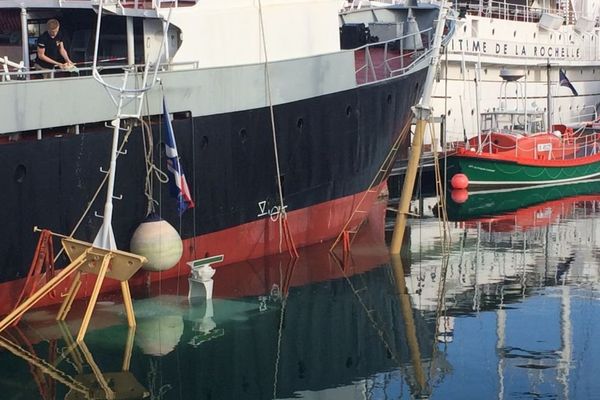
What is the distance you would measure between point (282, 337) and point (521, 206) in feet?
52.3

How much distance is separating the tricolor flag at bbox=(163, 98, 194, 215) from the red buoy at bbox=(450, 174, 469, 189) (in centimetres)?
1723

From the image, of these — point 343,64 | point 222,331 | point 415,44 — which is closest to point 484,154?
point 415,44

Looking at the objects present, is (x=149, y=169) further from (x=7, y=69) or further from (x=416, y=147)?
(x=416, y=147)

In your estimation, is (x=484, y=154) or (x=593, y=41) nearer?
(x=484, y=154)

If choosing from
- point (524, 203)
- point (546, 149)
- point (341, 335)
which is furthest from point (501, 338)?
point (546, 149)

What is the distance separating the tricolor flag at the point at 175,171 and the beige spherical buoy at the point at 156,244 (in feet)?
1.46

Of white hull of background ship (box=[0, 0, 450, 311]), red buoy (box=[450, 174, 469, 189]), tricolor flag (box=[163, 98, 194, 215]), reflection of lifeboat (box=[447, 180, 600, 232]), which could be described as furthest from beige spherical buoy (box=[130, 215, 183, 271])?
red buoy (box=[450, 174, 469, 189])

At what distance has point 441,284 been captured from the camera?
57.6ft

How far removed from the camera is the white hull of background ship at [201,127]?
1476 centimetres

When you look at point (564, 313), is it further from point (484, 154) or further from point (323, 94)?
point (484, 154)

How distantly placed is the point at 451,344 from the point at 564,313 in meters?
2.40

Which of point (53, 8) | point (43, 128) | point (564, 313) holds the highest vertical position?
point (53, 8)

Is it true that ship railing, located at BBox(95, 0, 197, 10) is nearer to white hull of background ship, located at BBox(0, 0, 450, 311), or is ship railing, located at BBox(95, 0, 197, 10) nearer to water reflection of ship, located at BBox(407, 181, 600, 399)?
white hull of background ship, located at BBox(0, 0, 450, 311)

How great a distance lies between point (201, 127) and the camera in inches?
672
